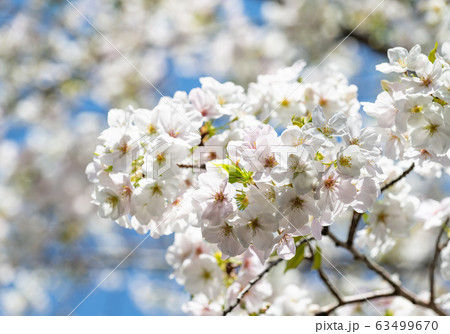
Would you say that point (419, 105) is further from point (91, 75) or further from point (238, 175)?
point (91, 75)

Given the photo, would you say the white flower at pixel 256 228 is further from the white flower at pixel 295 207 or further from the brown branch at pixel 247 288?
the brown branch at pixel 247 288

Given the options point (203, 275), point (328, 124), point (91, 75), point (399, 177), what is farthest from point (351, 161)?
point (91, 75)

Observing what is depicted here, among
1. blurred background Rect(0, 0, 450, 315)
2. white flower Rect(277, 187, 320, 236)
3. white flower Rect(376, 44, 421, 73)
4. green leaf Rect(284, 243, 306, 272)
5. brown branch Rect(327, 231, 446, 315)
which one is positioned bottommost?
blurred background Rect(0, 0, 450, 315)

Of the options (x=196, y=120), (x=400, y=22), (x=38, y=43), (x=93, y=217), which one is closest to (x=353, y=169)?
(x=196, y=120)

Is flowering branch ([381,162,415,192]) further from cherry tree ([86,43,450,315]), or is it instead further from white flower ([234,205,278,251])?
white flower ([234,205,278,251])

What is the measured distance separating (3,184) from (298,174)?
3.59 m

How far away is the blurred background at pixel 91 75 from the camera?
3578 mm

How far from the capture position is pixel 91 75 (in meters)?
4.08

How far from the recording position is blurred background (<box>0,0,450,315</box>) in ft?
11.7

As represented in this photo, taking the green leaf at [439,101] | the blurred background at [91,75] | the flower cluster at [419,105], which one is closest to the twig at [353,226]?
the flower cluster at [419,105]

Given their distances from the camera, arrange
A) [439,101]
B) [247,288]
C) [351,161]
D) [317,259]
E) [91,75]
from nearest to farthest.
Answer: [351,161] → [439,101] → [247,288] → [317,259] → [91,75]

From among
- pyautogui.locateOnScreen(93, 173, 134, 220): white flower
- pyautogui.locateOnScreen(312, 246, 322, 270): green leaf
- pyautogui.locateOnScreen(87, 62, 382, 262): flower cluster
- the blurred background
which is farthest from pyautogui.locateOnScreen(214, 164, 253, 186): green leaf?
the blurred background

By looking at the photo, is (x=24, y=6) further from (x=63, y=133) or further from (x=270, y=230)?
(x=270, y=230)

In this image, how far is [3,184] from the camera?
3852 millimetres
